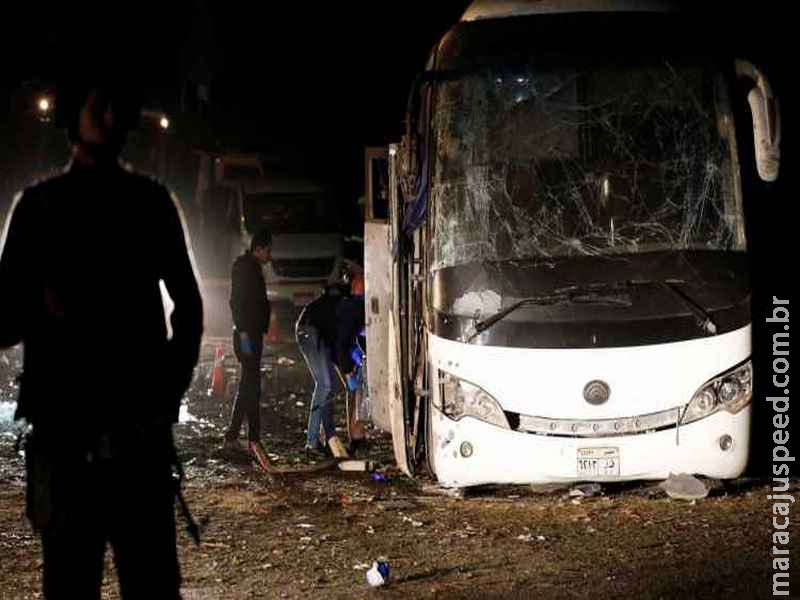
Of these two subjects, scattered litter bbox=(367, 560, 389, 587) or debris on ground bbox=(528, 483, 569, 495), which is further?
debris on ground bbox=(528, 483, 569, 495)

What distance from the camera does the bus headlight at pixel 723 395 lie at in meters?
7.58

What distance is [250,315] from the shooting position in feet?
33.5

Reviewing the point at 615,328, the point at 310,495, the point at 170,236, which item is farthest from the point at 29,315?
the point at 310,495

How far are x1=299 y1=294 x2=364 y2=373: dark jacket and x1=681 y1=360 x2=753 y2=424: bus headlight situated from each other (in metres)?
3.45

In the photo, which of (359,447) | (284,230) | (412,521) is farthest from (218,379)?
(284,230)

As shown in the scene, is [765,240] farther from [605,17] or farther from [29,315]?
[29,315]

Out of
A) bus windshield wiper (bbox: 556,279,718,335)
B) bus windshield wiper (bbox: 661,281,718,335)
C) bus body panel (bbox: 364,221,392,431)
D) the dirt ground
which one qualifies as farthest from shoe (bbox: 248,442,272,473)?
bus windshield wiper (bbox: 661,281,718,335)

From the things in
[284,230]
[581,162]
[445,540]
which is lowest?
[445,540]

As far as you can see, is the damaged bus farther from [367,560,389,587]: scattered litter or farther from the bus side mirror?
[367,560,389,587]: scattered litter

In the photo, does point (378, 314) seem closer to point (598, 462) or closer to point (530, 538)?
point (598, 462)

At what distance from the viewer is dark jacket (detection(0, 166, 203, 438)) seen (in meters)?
3.50

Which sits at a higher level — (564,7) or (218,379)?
(564,7)

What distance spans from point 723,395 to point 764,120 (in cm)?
191

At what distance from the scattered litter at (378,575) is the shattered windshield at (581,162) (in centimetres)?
231
